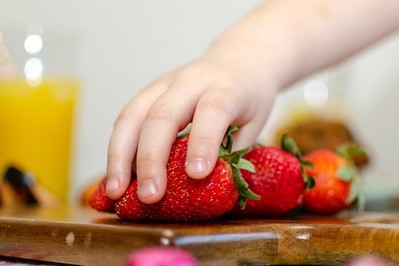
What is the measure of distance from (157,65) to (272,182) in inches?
44.9

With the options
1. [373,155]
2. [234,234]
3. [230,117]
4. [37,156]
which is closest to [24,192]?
[37,156]

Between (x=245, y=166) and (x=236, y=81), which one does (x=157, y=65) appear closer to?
(x=236, y=81)

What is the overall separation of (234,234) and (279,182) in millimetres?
191

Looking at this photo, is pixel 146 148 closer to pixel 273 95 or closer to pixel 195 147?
pixel 195 147

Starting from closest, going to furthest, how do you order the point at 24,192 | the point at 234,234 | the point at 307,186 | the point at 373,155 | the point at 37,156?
the point at 234,234
the point at 307,186
the point at 24,192
the point at 37,156
the point at 373,155

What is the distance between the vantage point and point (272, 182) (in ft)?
2.53

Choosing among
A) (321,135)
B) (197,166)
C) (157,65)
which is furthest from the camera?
(157,65)

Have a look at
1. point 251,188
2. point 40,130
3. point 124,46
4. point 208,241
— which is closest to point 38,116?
point 40,130

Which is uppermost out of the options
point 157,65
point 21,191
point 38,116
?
point 157,65

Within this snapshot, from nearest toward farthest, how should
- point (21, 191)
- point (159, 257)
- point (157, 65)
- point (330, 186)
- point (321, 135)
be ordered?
point (159, 257), point (330, 186), point (21, 191), point (321, 135), point (157, 65)

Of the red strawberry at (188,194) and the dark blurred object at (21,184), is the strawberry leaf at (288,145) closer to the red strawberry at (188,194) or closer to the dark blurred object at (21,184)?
the red strawberry at (188,194)

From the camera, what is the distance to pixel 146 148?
0.66 m

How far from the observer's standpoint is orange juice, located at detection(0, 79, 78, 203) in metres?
1.58

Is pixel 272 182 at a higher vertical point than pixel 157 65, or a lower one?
→ lower
